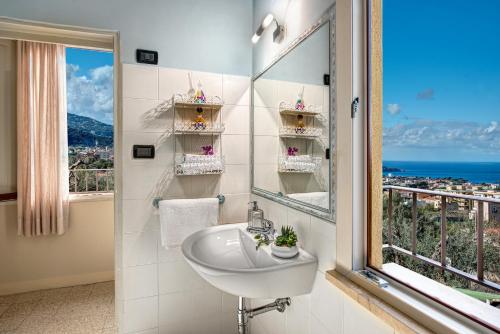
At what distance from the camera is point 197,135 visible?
1887 mm

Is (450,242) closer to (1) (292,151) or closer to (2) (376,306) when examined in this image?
(1) (292,151)

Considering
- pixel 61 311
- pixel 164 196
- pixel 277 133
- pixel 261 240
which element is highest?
pixel 277 133

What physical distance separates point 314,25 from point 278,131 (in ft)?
1.93

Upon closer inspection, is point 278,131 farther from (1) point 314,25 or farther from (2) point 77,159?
(2) point 77,159

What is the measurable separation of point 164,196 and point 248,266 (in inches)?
29.5

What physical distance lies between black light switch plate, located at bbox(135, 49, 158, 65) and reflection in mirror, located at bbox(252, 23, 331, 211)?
2.24 ft

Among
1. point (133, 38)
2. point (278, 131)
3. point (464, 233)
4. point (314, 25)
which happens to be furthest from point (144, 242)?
point (464, 233)

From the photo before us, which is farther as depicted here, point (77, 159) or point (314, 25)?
point (77, 159)

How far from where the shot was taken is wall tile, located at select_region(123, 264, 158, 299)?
1756mm

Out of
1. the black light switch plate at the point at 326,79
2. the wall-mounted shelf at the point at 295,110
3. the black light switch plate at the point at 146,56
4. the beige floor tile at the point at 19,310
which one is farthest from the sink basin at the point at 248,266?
the beige floor tile at the point at 19,310

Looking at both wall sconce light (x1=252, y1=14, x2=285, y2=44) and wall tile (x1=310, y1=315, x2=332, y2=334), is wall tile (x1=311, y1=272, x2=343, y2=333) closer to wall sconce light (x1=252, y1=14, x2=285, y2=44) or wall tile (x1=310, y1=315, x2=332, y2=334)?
wall tile (x1=310, y1=315, x2=332, y2=334)

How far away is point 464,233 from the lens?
1776 mm

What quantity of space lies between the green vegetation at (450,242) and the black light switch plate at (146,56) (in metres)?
2.17

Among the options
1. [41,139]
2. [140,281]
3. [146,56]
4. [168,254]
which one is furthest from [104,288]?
[146,56]
